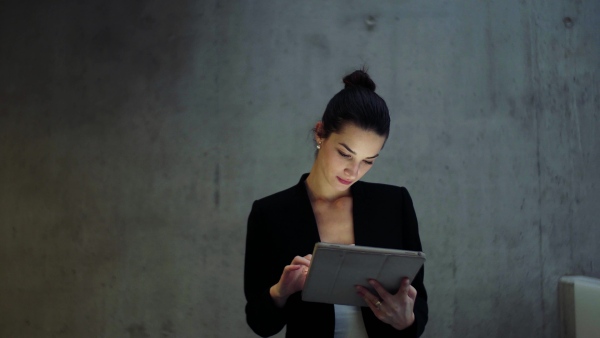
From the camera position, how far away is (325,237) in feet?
5.82

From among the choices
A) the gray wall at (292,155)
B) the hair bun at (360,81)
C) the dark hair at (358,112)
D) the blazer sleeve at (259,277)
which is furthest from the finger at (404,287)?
the gray wall at (292,155)

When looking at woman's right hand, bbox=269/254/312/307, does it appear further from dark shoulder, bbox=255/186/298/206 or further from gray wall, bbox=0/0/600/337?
gray wall, bbox=0/0/600/337

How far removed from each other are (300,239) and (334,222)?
122 millimetres

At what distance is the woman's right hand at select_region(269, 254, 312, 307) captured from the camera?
1.51 meters

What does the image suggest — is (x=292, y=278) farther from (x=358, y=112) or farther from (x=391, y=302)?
(x=358, y=112)

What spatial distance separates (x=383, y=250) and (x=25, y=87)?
284cm

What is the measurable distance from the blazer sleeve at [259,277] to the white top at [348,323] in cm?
15

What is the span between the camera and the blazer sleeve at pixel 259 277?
1.65 metres

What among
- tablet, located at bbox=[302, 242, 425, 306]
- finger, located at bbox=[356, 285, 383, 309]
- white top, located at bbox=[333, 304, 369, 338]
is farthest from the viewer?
white top, located at bbox=[333, 304, 369, 338]

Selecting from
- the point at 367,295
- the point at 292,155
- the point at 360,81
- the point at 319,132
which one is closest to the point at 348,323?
the point at 367,295

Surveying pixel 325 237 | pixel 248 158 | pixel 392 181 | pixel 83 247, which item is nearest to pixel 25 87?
pixel 83 247

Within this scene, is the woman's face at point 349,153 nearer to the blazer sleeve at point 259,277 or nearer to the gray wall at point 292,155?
the blazer sleeve at point 259,277

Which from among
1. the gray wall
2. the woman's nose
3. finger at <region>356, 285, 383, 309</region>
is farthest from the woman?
the gray wall

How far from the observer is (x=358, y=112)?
1.70m
